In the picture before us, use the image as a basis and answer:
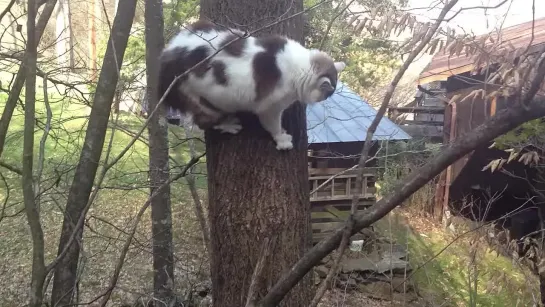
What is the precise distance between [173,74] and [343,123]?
4129mm

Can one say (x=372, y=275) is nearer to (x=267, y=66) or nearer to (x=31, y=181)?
(x=267, y=66)

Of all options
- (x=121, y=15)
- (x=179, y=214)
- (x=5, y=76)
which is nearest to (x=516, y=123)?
(x=121, y=15)

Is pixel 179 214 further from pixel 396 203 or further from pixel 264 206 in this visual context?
pixel 396 203

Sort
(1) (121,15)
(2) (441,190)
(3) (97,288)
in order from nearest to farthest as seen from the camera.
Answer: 1. (1) (121,15)
2. (3) (97,288)
3. (2) (441,190)

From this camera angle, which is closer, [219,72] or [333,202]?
[219,72]

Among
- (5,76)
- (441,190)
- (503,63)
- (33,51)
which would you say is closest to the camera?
(33,51)

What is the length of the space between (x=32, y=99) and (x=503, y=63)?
1.90 m

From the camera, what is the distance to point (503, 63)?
1991mm

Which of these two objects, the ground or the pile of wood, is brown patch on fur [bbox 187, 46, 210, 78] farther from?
the pile of wood

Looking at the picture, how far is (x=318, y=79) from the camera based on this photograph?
238cm

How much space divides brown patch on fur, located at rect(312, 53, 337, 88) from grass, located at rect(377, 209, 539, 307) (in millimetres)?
2669

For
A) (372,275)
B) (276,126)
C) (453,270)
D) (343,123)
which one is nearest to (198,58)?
(276,126)

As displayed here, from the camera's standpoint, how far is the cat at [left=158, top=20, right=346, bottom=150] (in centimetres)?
223

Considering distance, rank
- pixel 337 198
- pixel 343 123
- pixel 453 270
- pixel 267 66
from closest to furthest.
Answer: pixel 267 66
pixel 343 123
pixel 337 198
pixel 453 270
